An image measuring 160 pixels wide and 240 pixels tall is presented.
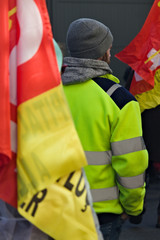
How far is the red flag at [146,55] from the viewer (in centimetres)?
438

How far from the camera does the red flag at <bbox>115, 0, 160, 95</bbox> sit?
14.4ft

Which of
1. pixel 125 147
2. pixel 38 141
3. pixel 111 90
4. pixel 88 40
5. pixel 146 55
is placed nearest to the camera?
pixel 38 141

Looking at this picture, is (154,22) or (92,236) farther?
(154,22)

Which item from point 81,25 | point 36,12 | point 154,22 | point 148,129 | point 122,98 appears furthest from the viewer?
Result: point 154,22

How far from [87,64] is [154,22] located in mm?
1966

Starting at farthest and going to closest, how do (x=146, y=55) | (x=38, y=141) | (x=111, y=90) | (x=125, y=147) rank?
(x=146, y=55)
(x=111, y=90)
(x=125, y=147)
(x=38, y=141)

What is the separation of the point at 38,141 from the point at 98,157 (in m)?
1.07

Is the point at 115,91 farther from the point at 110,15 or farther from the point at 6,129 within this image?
the point at 110,15

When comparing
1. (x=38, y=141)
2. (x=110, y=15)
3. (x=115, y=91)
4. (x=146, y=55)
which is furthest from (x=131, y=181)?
(x=110, y=15)

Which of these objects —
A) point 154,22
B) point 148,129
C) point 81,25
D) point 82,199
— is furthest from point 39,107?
point 154,22

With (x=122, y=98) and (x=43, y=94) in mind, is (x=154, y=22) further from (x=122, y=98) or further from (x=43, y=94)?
(x=43, y=94)

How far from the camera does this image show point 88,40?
2.98 meters

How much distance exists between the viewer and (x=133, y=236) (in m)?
4.89

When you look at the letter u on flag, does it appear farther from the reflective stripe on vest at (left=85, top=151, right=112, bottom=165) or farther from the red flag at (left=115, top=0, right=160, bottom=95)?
the red flag at (left=115, top=0, right=160, bottom=95)
